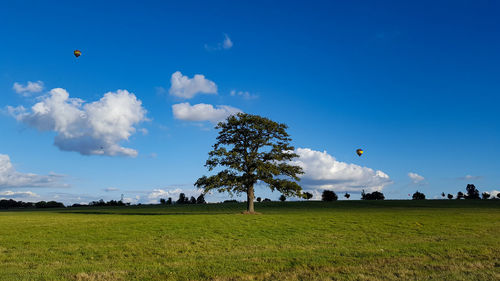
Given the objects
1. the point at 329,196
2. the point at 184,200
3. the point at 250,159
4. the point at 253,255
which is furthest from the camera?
the point at 184,200

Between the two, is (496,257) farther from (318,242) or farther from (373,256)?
(318,242)

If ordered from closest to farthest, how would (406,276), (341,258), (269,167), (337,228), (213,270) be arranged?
1. (406,276)
2. (213,270)
3. (341,258)
4. (337,228)
5. (269,167)

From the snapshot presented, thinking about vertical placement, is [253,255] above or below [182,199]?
below

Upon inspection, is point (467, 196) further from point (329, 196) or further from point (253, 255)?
point (253, 255)

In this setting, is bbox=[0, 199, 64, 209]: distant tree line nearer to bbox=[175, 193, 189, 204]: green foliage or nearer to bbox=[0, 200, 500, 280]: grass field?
bbox=[175, 193, 189, 204]: green foliage

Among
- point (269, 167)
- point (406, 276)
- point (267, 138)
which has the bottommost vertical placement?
point (406, 276)

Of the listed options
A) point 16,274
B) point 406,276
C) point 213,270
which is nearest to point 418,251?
point 406,276

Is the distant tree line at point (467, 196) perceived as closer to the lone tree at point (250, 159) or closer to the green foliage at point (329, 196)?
the green foliage at point (329, 196)

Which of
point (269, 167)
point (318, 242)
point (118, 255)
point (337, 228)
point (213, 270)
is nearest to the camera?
point (213, 270)

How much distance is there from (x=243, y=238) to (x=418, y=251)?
972cm

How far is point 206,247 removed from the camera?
18438 millimetres

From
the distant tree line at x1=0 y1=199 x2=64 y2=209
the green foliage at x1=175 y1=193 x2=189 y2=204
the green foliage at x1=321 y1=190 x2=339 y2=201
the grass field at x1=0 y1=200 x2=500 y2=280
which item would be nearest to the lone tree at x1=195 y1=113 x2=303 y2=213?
the grass field at x1=0 y1=200 x2=500 y2=280

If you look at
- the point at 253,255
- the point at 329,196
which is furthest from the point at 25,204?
the point at 253,255

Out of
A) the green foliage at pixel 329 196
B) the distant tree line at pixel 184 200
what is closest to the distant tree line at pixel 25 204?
the distant tree line at pixel 184 200
